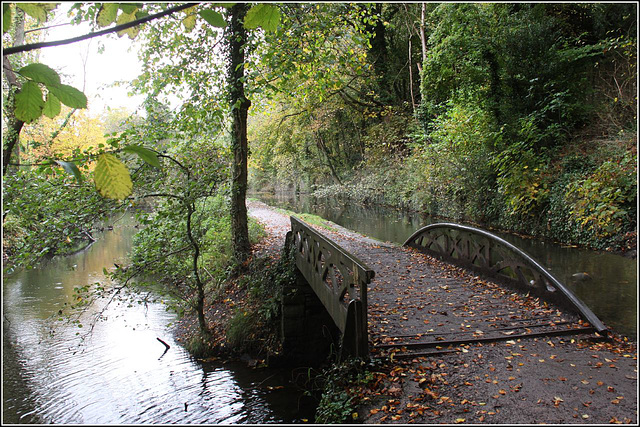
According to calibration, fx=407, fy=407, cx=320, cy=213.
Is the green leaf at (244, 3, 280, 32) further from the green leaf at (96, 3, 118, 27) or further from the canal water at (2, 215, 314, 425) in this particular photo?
the canal water at (2, 215, 314, 425)

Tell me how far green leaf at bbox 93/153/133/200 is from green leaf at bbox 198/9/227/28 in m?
0.41

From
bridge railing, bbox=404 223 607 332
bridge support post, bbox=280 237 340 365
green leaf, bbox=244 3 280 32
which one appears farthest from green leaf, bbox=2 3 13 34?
bridge support post, bbox=280 237 340 365

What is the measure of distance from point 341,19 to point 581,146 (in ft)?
21.9

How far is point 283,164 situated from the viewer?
29.8 meters

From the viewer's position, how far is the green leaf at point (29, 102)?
3.33 ft

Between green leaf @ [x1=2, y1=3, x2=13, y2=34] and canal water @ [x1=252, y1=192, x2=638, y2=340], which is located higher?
green leaf @ [x1=2, y1=3, x2=13, y2=34]

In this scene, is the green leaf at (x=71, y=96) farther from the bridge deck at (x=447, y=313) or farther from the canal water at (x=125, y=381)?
the canal water at (x=125, y=381)


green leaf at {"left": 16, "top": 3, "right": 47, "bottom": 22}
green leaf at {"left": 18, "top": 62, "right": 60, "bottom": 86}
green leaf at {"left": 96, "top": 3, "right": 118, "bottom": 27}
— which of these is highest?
green leaf at {"left": 96, "top": 3, "right": 118, "bottom": 27}

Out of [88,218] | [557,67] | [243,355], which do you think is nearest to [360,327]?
[243,355]

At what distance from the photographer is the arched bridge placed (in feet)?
15.9

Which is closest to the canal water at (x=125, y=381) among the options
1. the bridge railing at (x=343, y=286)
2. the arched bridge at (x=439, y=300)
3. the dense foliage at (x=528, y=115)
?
the bridge railing at (x=343, y=286)

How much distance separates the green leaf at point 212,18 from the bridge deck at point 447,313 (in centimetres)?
438

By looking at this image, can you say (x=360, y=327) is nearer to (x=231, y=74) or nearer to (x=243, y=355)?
(x=243, y=355)

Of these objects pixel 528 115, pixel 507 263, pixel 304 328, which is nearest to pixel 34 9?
pixel 507 263
